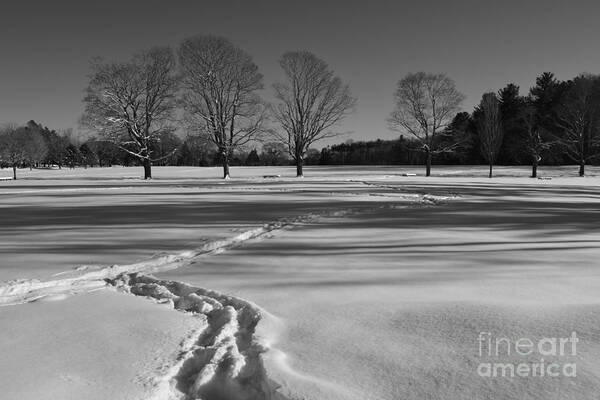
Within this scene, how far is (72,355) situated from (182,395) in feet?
2.64

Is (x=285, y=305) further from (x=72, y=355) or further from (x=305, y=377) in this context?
(x=72, y=355)

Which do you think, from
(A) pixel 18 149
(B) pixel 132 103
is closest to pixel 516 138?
(B) pixel 132 103

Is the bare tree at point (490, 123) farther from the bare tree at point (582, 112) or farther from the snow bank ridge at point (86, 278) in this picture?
the snow bank ridge at point (86, 278)

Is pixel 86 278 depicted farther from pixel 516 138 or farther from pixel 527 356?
pixel 516 138

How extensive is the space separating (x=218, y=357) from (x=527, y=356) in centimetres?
164

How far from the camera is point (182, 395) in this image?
2.01 meters

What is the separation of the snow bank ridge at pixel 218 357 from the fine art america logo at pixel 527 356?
3.56 ft

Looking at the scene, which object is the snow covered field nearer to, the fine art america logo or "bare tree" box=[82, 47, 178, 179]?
the fine art america logo

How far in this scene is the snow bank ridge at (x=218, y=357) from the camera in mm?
2016

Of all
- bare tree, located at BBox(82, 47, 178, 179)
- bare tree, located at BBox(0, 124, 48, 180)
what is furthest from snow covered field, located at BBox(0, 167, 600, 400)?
bare tree, located at BBox(0, 124, 48, 180)

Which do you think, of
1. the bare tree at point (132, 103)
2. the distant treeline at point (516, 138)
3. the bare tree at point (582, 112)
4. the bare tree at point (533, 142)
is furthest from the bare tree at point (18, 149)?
the bare tree at point (582, 112)

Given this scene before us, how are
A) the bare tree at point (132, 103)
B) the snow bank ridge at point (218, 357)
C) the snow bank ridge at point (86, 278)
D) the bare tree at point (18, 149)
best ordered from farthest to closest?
the bare tree at point (18, 149) → the bare tree at point (132, 103) → the snow bank ridge at point (86, 278) → the snow bank ridge at point (218, 357)

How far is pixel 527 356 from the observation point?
A: 2.18 metres

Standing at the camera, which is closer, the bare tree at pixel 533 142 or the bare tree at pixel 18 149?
the bare tree at pixel 533 142
